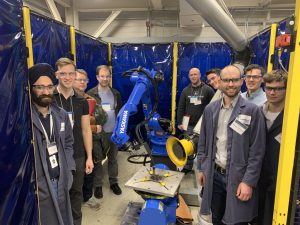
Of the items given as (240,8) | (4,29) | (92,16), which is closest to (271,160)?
(4,29)

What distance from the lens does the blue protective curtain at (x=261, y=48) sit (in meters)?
3.01

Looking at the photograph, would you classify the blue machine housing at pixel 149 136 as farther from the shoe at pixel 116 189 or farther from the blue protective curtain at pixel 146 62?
the blue protective curtain at pixel 146 62

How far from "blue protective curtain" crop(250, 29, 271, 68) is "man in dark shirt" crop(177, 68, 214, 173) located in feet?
2.86

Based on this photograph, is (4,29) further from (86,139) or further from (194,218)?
(194,218)

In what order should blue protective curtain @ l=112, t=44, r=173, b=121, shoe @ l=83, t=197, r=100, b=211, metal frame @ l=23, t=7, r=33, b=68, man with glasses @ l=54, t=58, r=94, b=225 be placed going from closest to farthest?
man with glasses @ l=54, t=58, r=94, b=225 < metal frame @ l=23, t=7, r=33, b=68 < shoe @ l=83, t=197, r=100, b=211 < blue protective curtain @ l=112, t=44, r=173, b=121

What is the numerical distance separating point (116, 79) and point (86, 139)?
3223mm

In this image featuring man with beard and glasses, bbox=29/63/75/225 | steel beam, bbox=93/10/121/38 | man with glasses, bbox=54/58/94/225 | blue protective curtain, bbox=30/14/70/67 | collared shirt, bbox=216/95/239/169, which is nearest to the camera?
man with beard and glasses, bbox=29/63/75/225

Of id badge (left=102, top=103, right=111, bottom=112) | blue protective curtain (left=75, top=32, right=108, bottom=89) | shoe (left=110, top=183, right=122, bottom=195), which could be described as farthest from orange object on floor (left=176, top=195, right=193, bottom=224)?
blue protective curtain (left=75, top=32, right=108, bottom=89)

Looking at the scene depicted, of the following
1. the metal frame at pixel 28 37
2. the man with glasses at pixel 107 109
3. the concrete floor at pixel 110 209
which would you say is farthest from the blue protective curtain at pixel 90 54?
the concrete floor at pixel 110 209

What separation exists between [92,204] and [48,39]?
82.9 inches

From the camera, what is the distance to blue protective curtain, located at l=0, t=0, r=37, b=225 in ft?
3.26

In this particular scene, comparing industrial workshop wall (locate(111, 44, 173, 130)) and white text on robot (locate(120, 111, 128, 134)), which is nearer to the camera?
white text on robot (locate(120, 111, 128, 134))

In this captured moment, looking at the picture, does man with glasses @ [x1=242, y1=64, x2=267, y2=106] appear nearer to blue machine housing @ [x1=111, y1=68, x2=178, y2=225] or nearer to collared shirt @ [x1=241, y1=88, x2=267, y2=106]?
collared shirt @ [x1=241, y1=88, x2=267, y2=106]

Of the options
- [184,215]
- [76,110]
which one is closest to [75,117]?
[76,110]
